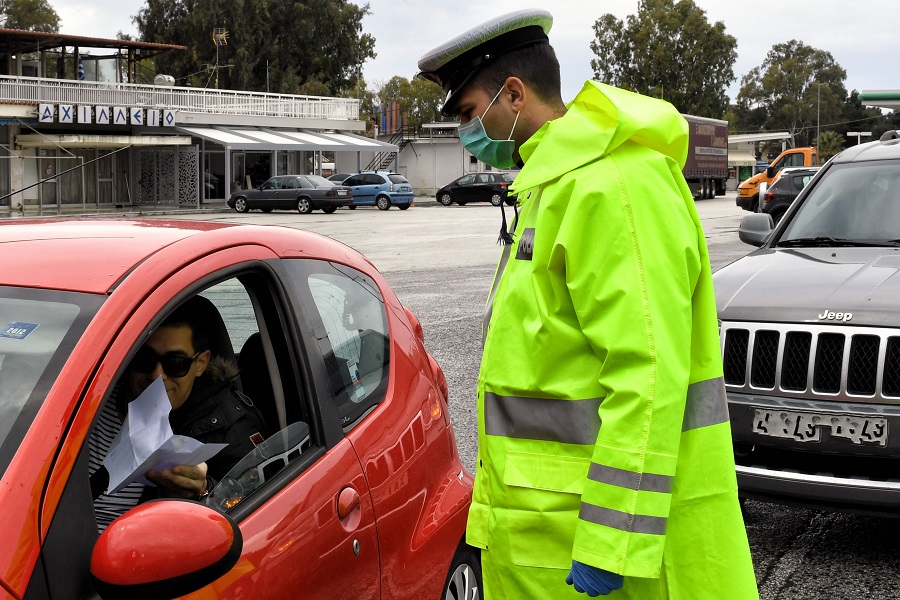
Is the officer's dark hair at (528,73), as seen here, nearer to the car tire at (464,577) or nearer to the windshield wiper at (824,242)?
the car tire at (464,577)

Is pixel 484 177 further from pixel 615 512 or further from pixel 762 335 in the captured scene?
pixel 615 512

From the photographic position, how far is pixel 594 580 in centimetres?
216

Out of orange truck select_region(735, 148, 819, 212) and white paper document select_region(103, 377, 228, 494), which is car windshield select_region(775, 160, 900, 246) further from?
orange truck select_region(735, 148, 819, 212)

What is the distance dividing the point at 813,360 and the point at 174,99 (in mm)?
42309

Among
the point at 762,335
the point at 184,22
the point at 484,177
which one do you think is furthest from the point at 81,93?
the point at 762,335

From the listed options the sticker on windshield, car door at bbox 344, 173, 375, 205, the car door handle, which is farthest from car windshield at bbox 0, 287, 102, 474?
car door at bbox 344, 173, 375, 205

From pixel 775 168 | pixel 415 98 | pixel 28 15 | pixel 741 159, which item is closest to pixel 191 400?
pixel 775 168

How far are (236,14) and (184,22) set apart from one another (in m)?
3.03

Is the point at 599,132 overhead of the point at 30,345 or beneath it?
overhead

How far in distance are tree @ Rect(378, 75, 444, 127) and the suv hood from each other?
78635 mm

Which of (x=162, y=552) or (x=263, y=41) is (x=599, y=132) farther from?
(x=263, y=41)

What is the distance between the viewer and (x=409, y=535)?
3.11m

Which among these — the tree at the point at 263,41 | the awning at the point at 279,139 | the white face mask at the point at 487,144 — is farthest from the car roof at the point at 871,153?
the tree at the point at 263,41

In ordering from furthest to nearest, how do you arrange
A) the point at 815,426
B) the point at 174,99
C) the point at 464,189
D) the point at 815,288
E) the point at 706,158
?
the point at 706,158 < the point at 464,189 < the point at 174,99 < the point at 815,288 < the point at 815,426
